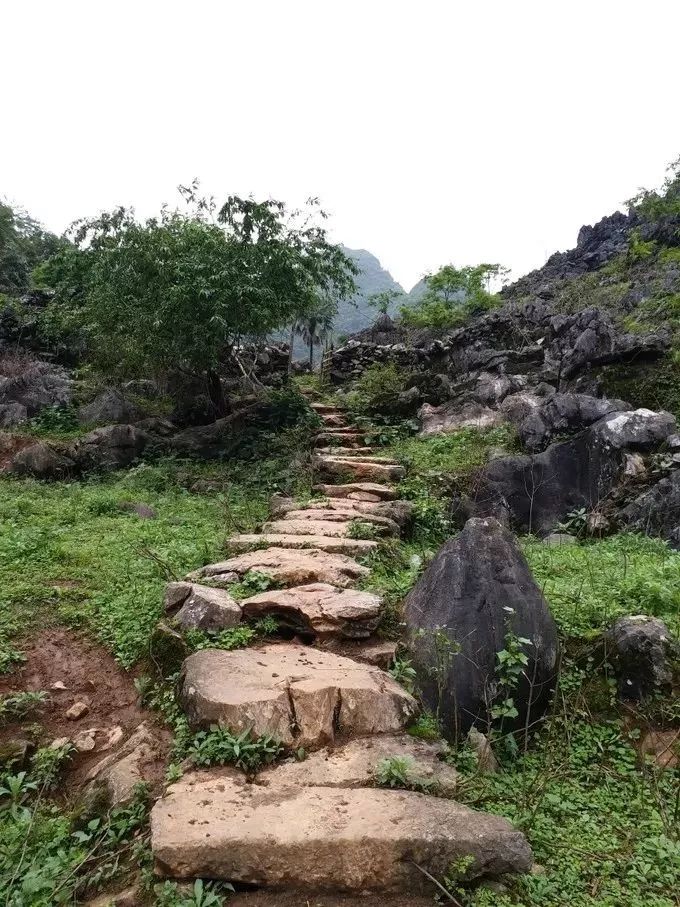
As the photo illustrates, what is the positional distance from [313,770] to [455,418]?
9.99 metres

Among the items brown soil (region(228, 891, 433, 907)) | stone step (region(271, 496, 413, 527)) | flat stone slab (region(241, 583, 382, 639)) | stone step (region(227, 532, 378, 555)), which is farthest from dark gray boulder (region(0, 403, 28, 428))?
brown soil (region(228, 891, 433, 907))

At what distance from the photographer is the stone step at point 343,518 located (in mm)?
6987

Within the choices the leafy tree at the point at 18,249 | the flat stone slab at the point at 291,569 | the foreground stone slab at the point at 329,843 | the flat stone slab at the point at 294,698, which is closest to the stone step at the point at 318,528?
the flat stone slab at the point at 291,569

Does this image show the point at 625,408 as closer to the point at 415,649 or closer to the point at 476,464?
the point at 476,464

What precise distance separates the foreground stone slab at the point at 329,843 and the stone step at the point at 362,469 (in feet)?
23.4

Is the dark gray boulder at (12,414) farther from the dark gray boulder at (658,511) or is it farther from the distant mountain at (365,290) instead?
the distant mountain at (365,290)

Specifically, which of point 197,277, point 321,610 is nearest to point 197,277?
point 197,277

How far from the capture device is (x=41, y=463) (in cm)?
1120

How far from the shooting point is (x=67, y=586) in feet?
18.5

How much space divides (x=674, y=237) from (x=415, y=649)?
31.5m

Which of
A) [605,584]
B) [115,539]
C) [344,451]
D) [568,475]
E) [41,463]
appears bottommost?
[605,584]

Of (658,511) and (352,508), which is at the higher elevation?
(352,508)

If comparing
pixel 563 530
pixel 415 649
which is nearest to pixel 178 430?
pixel 563 530

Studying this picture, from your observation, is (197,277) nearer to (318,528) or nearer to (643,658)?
(318,528)
